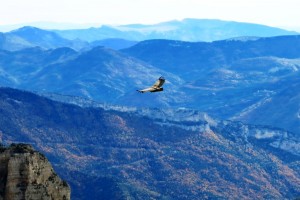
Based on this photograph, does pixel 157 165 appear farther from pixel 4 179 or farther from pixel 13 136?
pixel 4 179

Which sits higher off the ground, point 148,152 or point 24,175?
point 24,175

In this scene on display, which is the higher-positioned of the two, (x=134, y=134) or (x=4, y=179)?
(x=4, y=179)

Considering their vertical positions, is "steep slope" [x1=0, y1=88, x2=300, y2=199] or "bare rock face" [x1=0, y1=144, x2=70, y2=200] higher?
"bare rock face" [x1=0, y1=144, x2=70, y2=200]

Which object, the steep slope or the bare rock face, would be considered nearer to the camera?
the bare rock face

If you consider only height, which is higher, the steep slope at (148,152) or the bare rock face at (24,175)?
the bare rock face at (24,175)

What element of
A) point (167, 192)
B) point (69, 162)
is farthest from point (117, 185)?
point (69, 162)
